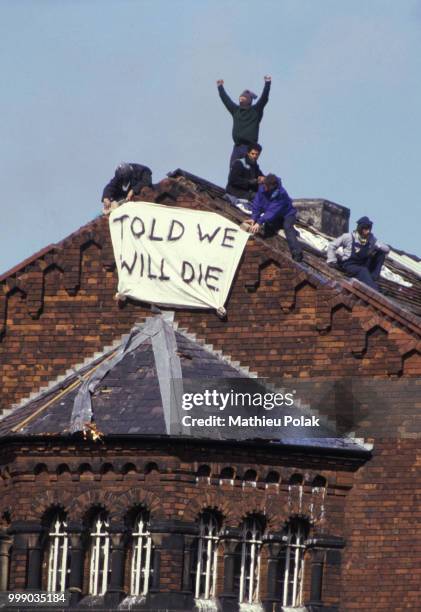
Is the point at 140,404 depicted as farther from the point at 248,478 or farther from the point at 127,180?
the point at 127,180

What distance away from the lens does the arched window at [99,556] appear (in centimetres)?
4531

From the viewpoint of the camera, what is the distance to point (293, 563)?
150ft

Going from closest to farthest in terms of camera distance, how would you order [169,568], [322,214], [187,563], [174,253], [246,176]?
1. [169,568]
2. [187,563]
3. [174,253]
4. [246,176]
5. [322,214]

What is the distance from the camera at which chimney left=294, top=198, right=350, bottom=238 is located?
189 ft

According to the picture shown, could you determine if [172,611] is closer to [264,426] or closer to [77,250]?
[264,426]

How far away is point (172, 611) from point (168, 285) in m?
6.21

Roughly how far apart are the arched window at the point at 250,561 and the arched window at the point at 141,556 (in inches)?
61.4

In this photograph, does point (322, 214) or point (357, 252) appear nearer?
point (357, 252)

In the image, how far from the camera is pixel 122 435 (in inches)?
1772

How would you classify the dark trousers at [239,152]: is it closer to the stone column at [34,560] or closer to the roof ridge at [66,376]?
the roof ridge at [66,376]

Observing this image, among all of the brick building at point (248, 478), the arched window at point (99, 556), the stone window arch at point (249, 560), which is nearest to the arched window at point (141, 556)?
the brick building at point (248, 478)

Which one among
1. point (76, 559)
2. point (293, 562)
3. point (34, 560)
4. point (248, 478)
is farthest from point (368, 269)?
point (34, 560)

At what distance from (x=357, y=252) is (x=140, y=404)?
17.4 ft

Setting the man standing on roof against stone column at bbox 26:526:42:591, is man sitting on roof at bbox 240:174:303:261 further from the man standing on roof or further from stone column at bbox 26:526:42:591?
stone column at bbox 26:526:42:591
